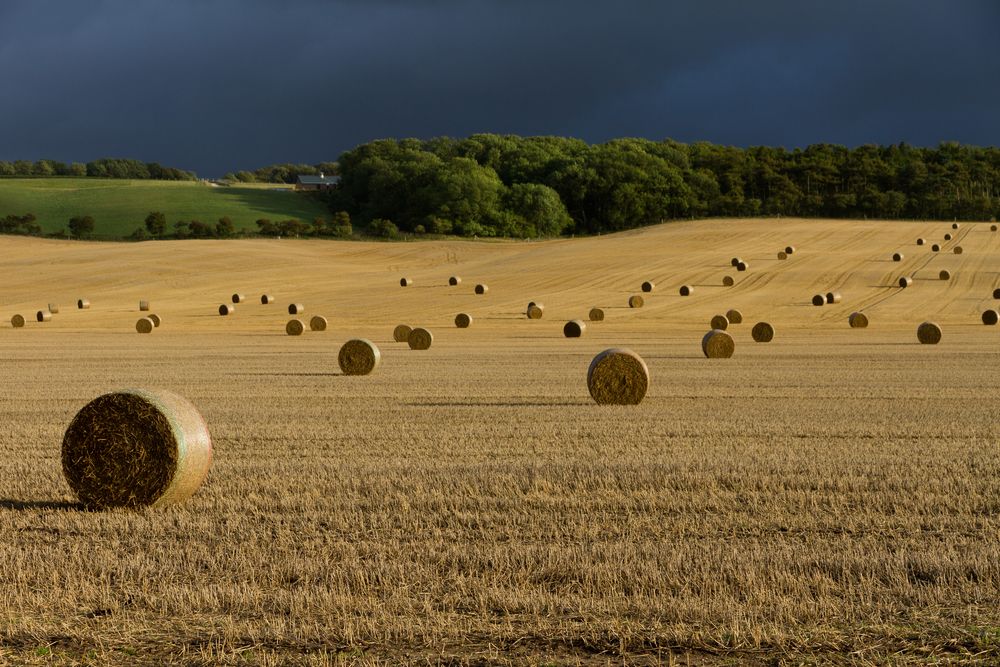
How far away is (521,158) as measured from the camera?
395 feet

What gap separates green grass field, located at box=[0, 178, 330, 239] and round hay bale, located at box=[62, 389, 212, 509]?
3758 inches

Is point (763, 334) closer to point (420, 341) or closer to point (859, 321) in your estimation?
point (859, 321)

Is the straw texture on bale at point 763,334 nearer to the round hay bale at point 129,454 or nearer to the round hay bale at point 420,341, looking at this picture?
the round hay bale at point 420,341

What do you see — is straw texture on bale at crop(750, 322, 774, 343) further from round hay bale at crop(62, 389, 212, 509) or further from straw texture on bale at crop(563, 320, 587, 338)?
round hay bale at crop(62, 389, 212, 509)

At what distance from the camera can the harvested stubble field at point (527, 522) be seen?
22.3 ft

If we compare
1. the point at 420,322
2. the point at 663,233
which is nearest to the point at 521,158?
the point at 663,233

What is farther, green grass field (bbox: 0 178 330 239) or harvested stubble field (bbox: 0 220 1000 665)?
green grass field (bbox: 0 178 330 239)

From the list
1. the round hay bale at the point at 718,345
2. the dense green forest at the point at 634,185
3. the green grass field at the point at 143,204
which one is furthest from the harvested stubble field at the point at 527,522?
the green grass field at the point at 143,204

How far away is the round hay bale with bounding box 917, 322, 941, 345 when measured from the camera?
1465 inches

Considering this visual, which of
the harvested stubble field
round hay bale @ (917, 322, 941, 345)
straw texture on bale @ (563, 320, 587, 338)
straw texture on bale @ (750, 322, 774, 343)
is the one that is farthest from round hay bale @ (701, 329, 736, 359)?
straw texture on bale @ (563, 320, 587, 338)

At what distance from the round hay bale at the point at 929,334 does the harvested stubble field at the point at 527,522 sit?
24.1 feet

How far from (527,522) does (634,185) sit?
103400 mm

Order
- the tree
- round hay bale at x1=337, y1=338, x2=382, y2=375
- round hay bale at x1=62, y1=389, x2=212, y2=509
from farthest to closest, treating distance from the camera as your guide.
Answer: the tree
round hay bale at x1=337, y1=338, x2=382, y2=375
round hay bale at x1=62, y1=389, x2=212, y2=509

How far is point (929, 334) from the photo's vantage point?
122 feet
